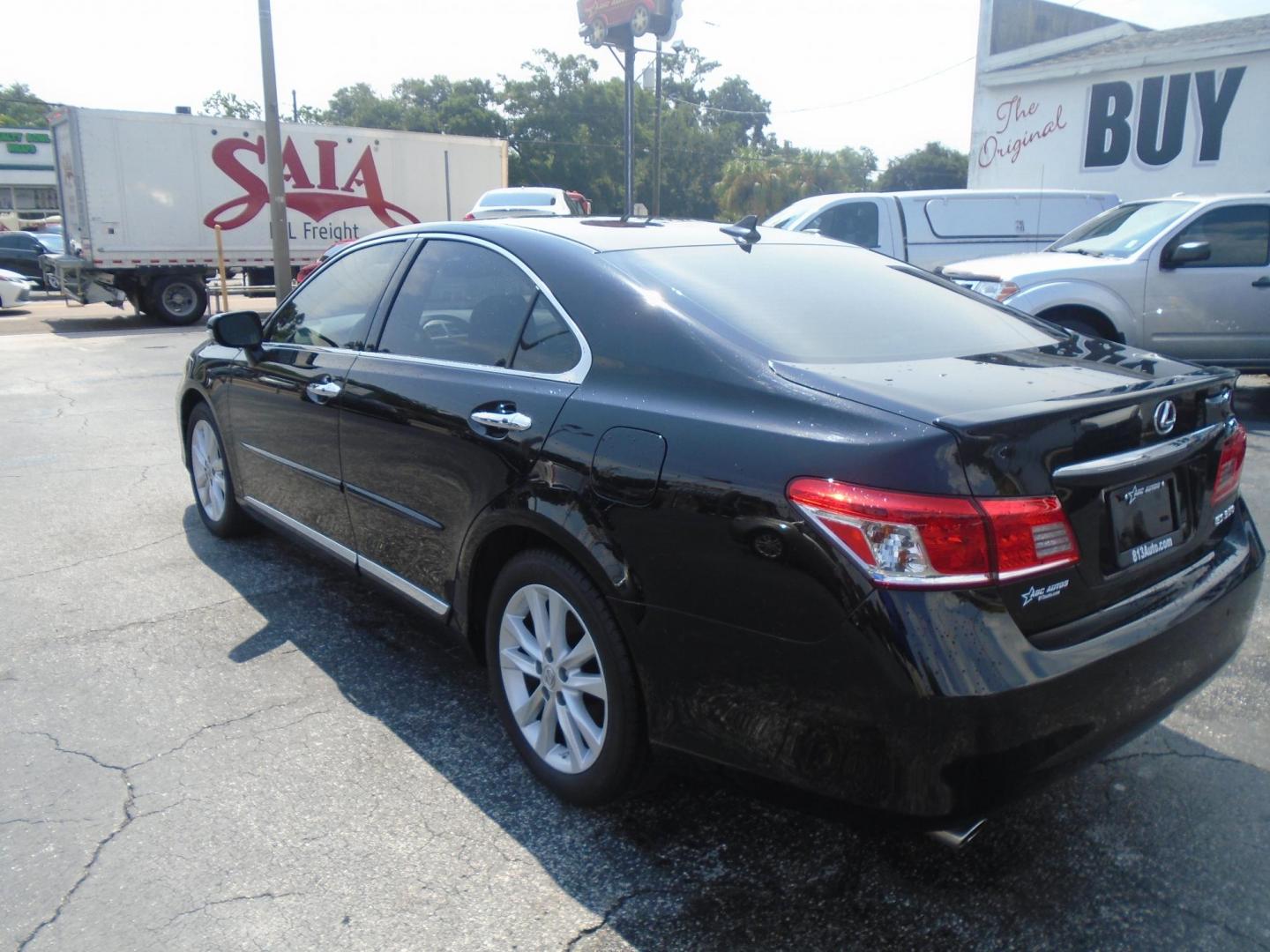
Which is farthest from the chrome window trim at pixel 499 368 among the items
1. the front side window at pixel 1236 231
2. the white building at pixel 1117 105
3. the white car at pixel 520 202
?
the white building at pixel 1117 105

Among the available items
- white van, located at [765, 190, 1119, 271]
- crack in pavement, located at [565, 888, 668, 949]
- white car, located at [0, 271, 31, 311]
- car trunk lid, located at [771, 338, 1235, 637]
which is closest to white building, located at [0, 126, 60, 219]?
white car, located at [0, 271, 31, 311]

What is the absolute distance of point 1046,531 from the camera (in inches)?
86.1

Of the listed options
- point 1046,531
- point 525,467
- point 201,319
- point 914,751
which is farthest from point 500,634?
point 201,319

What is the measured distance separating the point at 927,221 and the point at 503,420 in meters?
10.3

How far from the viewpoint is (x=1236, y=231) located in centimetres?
877

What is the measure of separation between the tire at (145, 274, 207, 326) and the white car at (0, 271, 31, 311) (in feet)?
8.96

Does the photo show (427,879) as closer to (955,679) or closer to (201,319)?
(955,679)

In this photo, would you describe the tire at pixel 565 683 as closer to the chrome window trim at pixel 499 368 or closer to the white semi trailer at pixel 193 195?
the chrome window trim at pixel 499 368

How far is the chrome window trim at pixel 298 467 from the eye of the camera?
13.0 ft

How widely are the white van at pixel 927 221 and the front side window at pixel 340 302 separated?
27.5 ft

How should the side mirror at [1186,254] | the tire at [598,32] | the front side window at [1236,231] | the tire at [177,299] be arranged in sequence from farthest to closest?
the tire at [598,32], the tire at [177,299], the front side window at [1236,231], the side mirror at [1186,254]

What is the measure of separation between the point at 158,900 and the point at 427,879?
653 millimetres

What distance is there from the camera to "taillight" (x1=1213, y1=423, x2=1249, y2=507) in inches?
109

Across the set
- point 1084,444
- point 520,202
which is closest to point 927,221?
point 520,202
